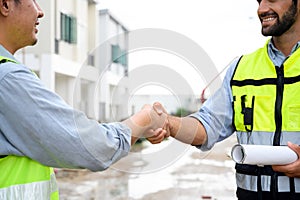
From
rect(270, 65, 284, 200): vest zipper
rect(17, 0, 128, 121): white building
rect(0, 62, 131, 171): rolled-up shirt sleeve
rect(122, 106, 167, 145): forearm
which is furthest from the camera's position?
rect(17, 0, 128, 121): white building

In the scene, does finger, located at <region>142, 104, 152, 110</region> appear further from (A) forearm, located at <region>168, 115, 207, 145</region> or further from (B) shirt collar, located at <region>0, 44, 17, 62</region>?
(B) shirt collar, located at <region>0, 44, 17, 62</region>

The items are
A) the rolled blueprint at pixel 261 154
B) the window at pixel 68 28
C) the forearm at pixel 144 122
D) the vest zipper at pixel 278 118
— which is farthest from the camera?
the window at pixel 68 28

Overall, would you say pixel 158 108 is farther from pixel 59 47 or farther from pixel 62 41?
pixel 62 41

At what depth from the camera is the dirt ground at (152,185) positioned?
7.07 metres

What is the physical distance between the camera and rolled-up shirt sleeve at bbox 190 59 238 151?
211cm

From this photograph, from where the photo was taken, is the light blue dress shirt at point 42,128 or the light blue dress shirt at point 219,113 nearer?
the light blue dress shirt at point 42,128

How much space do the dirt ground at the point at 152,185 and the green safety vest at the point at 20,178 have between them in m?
4.66

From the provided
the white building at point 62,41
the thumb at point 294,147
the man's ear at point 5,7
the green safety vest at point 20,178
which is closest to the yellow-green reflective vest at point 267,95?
the thumb at point 294,147

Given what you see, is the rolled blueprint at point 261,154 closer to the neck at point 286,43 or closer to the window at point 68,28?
the neck at point 286,43

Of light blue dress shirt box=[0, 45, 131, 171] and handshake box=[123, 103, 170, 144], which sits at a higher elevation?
light blue dress shirt box=[0, 45, 131, 171]

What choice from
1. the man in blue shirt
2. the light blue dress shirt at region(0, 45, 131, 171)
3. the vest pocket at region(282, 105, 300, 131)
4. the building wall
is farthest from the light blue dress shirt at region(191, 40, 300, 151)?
the building wall

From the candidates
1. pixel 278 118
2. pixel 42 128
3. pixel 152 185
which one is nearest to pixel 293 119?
pixel 278 118

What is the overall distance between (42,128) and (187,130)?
106 cm

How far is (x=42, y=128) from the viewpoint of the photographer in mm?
1286
